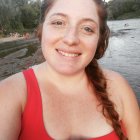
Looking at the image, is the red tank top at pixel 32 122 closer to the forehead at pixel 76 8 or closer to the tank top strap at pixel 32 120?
the tank top strap at pixel 32 120

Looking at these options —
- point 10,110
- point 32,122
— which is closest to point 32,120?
point 32,122

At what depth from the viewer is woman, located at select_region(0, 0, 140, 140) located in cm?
158

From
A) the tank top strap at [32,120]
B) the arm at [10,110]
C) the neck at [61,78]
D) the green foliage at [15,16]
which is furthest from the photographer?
the green foliage at [15,16]

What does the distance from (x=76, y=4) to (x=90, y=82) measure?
0.54 metres

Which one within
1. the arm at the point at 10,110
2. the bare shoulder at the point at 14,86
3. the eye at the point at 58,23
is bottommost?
the arm at the point at 10,110

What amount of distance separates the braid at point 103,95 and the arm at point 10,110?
53cm

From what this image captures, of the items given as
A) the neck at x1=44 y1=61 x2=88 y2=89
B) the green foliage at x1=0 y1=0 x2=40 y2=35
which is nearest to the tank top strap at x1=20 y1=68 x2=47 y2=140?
the neck at x1=44 y1=61 x2=88 y2=89

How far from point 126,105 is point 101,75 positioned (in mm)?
247

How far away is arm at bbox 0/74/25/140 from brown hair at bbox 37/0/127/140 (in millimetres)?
493

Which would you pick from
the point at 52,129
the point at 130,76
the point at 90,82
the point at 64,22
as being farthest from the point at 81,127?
the point at 130,76

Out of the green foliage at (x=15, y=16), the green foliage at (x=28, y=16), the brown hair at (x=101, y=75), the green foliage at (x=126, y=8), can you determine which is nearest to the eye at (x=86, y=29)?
→ the brown hair at (x=101, y=75)

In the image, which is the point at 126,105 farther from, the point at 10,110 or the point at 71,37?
the point at 10,110

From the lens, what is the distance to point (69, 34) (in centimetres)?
168

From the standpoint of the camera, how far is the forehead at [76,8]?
5.51 feet
